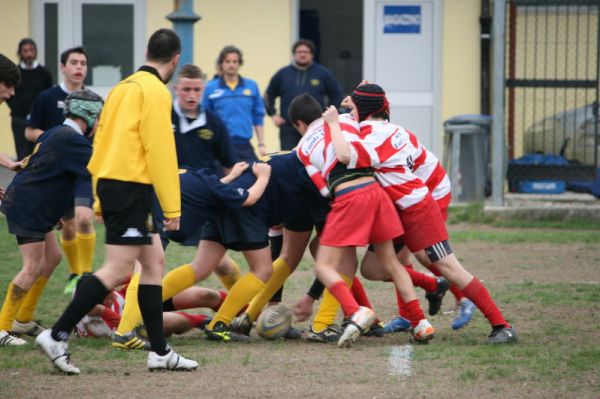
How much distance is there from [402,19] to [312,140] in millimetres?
10050

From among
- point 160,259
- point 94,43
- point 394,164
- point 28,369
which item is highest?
point 94,43

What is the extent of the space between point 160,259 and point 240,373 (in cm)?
73

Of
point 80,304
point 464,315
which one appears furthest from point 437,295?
point 80,304

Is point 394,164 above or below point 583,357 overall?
above

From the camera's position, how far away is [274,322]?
7504 mm

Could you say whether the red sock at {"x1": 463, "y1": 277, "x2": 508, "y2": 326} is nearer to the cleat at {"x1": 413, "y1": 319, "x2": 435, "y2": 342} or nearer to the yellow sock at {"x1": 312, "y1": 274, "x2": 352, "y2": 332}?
the cleat at {"x1": 413, "y1": 319, "x2": 435, "y2": 342}

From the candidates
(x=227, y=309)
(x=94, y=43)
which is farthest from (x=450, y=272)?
(x=94, y=43)

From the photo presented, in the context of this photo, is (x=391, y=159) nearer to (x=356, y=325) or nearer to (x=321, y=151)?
(x=321, y=151)

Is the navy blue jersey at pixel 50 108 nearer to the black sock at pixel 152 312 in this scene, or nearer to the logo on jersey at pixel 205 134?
the logo on jersey at pixel 205 134

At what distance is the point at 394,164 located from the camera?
7316mm

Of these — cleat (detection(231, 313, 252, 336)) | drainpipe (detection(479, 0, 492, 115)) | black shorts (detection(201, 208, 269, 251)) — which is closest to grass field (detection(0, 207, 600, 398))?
cleat (detection(231, 313, 252, 336))

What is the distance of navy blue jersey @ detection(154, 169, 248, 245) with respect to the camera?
24.1 feet

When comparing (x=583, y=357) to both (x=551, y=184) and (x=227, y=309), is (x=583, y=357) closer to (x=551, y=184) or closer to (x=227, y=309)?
(x=227, y=309)

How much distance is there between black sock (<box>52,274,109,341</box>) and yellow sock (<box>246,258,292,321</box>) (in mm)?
1713
